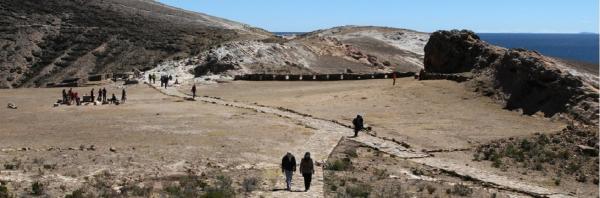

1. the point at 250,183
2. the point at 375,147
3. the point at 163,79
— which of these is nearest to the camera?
the point at 250,183

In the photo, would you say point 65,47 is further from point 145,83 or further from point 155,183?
point 155,183

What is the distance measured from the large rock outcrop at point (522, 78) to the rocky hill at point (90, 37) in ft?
97.4

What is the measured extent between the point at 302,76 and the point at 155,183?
37.4 metres

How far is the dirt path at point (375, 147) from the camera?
2003cm

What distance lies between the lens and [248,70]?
60.6 meters

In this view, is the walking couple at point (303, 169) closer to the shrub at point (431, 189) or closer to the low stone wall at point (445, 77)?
the shrub at point (431, 189)

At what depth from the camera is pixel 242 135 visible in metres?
28.1

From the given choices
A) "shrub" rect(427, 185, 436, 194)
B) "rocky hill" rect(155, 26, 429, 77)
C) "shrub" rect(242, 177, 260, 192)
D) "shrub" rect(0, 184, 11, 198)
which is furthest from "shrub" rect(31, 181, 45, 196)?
"rocky hill" rect(155, 26, 429, 77)

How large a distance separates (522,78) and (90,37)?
60.6 m

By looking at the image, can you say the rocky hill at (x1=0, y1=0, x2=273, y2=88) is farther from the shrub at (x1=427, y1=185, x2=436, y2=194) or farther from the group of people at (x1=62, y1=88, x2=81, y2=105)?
the shrub at (x1=427, y1=185, x2=436, y2=194)

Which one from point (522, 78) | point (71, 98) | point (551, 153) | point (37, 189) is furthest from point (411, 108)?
point (37, 189)

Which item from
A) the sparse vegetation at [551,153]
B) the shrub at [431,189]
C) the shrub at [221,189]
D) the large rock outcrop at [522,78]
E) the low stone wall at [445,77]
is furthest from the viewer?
the low stone wall at [445,77]

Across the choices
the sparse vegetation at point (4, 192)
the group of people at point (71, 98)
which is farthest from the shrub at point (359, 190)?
the group of people at point (71, 98)

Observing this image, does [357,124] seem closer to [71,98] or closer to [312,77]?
[71,98]
